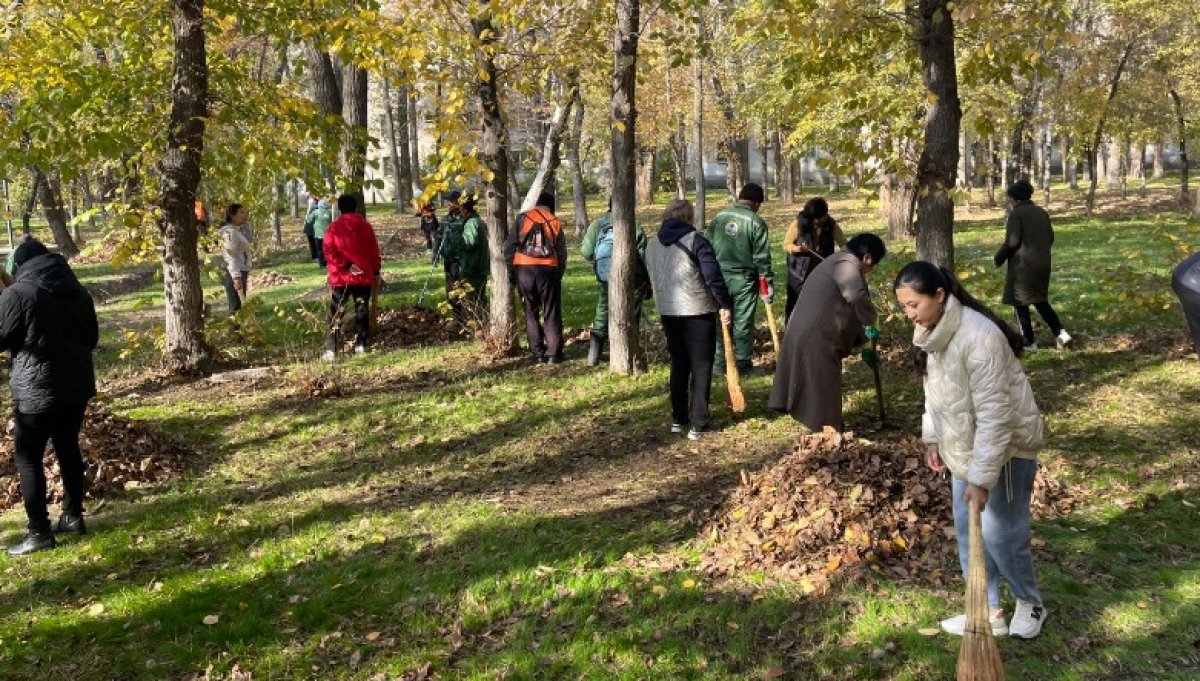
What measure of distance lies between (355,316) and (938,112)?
6.85 m

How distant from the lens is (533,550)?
5.59 metres

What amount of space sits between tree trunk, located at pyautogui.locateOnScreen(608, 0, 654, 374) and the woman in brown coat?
3.03 m

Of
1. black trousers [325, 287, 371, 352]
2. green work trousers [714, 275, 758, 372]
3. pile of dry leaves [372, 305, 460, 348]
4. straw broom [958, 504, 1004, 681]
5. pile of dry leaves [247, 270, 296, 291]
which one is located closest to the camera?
straw broom [958, 504, 1004, 681]

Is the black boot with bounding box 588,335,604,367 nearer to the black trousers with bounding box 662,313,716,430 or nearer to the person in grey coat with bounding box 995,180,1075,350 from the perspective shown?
the black trousers with bounding box 662,313,716,430

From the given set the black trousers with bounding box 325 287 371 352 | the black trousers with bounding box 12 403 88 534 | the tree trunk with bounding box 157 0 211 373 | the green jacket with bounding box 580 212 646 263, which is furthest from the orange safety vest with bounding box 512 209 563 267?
the black trousers with bounding box 12 403 88 534

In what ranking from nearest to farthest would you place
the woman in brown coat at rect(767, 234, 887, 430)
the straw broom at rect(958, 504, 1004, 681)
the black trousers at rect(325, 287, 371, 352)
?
the straw broom at rect(958, 504, 1004, 681), the woman in brown coat at rect(767, 234, 887, 430), the black trousers at rect(325, 287, 371, 352)

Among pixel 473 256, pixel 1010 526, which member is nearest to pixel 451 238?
pixel 473 256

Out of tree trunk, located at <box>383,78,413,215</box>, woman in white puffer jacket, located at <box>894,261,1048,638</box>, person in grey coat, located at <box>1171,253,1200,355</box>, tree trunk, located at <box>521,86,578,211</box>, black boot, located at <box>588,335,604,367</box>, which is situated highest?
tree trunk, located at <box>383,78,413,215</box>

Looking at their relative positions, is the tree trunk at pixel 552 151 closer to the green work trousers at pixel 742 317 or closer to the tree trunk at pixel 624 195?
the tree trunk at pixel 624 195

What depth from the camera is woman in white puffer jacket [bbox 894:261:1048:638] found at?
376 cm

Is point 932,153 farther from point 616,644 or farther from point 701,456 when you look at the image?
point 616,644

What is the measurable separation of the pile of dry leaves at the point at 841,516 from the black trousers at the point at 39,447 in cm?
406

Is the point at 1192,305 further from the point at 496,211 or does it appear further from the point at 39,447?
the point at 496,211

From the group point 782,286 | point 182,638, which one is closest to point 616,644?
point 182,638
